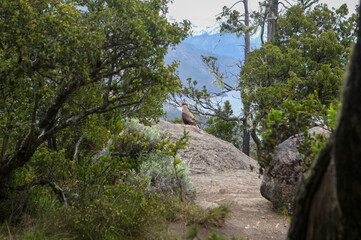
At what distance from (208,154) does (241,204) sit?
440cm

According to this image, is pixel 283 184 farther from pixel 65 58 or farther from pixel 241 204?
pixel 65 58

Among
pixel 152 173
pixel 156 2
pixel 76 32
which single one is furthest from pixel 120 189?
pixel 156 2

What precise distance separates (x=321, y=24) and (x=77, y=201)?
1369 cm

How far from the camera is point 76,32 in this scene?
129 inches

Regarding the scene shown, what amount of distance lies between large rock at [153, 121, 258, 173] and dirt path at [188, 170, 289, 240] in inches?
20.9

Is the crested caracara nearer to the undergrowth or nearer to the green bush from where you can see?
the green bush

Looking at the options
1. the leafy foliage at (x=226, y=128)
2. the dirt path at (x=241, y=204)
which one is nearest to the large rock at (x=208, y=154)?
the dirt path at (x=241, y=204)

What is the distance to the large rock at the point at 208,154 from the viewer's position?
969 centimetres

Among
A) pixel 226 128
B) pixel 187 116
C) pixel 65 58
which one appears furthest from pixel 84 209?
pixel 226 128

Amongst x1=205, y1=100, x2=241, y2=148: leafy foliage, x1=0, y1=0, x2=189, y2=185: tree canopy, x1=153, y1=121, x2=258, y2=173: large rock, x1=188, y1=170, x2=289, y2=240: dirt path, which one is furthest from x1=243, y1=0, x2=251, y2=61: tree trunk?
x1=0, y1=0, x2=189, y2=185: tree canopy

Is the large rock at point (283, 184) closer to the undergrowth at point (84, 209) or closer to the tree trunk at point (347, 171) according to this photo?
the undergrowth at point (84, 209)

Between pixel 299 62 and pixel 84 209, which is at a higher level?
pixel 299 62

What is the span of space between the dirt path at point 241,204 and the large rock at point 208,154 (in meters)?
0.53

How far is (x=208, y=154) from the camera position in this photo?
33.2 ft
